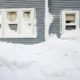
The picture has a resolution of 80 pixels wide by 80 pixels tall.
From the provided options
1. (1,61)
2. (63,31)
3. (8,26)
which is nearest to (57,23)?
(63,31)

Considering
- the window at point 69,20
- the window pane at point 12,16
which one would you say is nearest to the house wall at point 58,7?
the window at point 69,20

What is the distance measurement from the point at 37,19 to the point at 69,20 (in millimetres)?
1030

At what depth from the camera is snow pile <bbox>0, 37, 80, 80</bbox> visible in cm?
926

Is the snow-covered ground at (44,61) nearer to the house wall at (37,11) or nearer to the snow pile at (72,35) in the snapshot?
the snow pile at (72,35)

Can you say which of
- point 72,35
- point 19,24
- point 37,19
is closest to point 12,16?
point 19,24

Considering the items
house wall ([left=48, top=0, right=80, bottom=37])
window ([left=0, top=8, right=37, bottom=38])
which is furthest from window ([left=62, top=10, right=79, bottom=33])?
window ([left=0, top=8, right=37, bottom=38])

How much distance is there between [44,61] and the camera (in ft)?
30.6

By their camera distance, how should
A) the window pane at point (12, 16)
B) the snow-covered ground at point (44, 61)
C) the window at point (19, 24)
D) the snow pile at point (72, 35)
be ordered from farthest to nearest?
the window pane at point (12, 16) → the window at point (19, 24) → the snow pile at point (72, 35) → the snow-covered ground at point (44, 61)

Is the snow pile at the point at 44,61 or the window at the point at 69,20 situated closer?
the snow pile at the point at 44,61

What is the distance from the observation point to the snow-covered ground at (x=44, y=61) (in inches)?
364

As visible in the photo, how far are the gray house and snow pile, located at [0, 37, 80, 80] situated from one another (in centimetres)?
26

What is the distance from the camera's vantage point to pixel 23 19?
9.62 m

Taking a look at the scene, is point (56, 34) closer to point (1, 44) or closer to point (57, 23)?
point (57, 23)

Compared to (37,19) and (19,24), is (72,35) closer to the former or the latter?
(37,19)
